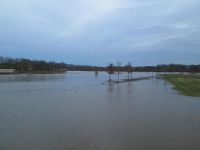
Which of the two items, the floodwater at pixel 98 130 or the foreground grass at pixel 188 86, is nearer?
the floodwater at pixel 98 130

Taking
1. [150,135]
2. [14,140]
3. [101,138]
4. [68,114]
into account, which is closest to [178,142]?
[150,135]

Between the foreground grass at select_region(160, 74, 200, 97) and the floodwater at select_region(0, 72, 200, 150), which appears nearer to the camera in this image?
the floodwater at select_region(0, 72, 200, 150)

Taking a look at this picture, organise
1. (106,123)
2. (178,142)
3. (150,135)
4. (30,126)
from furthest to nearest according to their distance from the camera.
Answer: (106,123) < (30,126) < (150,135) < (178,142)

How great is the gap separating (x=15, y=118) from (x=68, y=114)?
3.46 meters

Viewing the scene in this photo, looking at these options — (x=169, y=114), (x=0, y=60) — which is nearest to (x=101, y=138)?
(x=169, y=114)

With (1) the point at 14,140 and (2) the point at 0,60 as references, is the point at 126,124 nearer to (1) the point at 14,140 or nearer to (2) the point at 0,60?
(1) the point at 14,140

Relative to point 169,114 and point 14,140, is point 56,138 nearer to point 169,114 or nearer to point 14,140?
point 14,140

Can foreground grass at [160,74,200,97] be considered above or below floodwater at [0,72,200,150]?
below

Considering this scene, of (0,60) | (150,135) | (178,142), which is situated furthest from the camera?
(0,60)

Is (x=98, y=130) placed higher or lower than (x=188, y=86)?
higher

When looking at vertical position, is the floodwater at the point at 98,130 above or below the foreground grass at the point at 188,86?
above

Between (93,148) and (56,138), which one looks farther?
(56,138)

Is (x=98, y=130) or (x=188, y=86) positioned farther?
(x=188, y=86)

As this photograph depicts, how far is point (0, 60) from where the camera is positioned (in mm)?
180000
